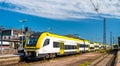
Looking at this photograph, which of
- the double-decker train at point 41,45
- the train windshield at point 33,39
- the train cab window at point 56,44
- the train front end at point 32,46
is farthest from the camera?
the train cab window at point 56,44

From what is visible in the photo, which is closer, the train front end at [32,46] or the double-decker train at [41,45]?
the train front end at [32,46]

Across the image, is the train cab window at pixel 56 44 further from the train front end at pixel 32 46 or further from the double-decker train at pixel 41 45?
the train front end at pixel 32 46

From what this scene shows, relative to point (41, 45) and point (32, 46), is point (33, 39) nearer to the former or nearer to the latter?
point (32, 46)

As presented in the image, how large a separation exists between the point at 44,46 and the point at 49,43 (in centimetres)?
155

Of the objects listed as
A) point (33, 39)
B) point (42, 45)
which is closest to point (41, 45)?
point (42, 45)

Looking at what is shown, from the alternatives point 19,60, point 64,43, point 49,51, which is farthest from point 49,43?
point 64,43

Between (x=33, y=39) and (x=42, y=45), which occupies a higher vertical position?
(x=33, y=39)

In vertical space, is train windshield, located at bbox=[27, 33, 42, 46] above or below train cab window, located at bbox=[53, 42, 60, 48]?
above

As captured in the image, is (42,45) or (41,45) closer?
(41,45)

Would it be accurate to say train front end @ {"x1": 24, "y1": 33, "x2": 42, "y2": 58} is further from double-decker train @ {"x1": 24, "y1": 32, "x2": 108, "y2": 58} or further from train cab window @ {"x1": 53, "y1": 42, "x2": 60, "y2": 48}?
train cab window @ {"x1": 53, "y1": 42, "x2": 60, "y2": 48}

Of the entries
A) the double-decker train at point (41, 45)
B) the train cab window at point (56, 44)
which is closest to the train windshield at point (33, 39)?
the double-decker train at point (41, 45)

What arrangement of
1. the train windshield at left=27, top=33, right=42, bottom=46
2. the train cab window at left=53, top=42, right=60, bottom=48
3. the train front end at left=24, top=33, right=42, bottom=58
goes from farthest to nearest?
the train cab window at left=53, top=42, right=60, bottom=48 < the train windshield at left=27, top=33, right=42, bottom=46 < the train front end at left=24, top=33, right=42, bottom=58

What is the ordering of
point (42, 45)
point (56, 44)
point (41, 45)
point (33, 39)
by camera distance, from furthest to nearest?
point (56, 44) < point (33, 39) < point (42, 45) < point (41, 45)

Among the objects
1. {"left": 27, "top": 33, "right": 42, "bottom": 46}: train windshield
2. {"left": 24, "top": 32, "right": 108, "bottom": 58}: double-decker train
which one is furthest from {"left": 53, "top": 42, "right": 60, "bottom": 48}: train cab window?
{"left": 27, "top": 33, "right": 42, "bottom": 46}: train windshield
